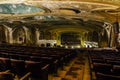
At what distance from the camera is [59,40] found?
3734cm

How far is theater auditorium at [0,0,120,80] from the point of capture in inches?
192

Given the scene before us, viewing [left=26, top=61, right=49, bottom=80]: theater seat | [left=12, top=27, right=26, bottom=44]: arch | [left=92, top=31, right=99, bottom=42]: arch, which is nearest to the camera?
[left=26, top=61, right=49, bottom=80]: theater seat

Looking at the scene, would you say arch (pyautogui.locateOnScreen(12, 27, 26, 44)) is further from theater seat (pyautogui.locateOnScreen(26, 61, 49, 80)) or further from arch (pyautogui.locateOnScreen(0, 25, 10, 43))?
theater seat (pyautogui.locateOnScreen(26, 61, 49, 80))

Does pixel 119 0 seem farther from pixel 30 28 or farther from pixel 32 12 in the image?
Answer: pixel 30 28

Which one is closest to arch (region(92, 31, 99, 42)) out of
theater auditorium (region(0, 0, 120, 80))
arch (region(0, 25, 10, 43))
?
theater auditorium (region(0, 0, 120, 80))

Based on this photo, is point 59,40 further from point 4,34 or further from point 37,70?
point 37,70

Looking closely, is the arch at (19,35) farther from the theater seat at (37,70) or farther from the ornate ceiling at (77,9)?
the theater seat at (37,70)

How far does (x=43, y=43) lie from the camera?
32.1m

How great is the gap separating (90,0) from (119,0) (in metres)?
1.69

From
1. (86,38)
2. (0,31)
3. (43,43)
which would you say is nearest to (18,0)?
(0,31)

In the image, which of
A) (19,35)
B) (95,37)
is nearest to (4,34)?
(19,35)

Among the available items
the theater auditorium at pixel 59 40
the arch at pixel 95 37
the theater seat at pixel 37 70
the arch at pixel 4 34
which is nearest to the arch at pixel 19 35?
the theater auditorium at pixel 59 40

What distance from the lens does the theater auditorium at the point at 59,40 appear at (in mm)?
4887

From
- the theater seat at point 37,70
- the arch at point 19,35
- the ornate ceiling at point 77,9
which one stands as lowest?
the theater seat at point 37,70
